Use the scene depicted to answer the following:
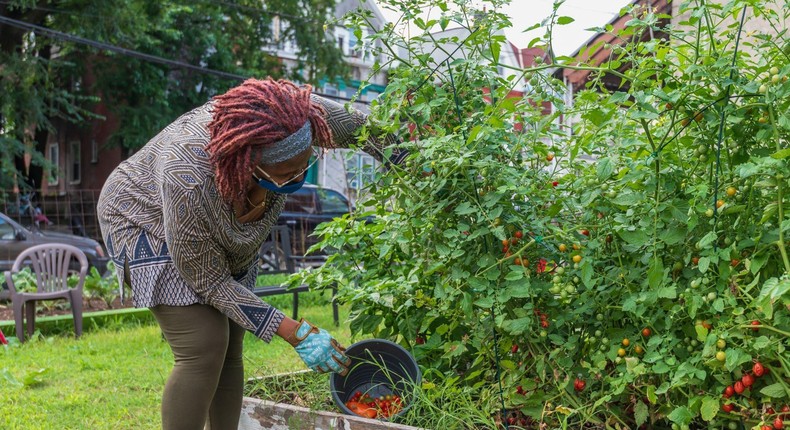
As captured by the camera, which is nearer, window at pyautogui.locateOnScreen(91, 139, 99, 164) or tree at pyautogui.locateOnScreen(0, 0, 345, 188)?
tree at pyautogui.locateOnScreen(0, 0, 345, 188)

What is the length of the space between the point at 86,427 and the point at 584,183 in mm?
2606

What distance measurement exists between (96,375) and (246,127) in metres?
3.14

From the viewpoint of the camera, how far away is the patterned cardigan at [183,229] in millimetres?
2396

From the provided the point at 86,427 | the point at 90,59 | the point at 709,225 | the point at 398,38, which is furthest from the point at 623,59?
the point at 90,59

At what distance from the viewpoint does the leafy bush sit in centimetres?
215

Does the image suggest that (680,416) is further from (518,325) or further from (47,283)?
(47,283)

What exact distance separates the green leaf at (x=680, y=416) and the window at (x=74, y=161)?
1120 inches

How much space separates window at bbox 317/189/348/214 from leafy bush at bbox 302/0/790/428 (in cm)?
1124

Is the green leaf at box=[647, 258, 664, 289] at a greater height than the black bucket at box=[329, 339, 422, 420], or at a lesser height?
greater

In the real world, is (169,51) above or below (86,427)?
above

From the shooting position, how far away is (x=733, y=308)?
2.15 meters

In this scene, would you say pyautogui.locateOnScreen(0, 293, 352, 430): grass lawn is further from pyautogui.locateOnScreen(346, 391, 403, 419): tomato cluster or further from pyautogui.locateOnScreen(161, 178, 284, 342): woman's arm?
pyautogui.locateOnScreen(161, 178, 284, 342): woman's arm

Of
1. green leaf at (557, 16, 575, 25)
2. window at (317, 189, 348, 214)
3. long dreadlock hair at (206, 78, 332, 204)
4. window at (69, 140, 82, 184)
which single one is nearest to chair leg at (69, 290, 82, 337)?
long dreadlock hair at (206, 78, 332, 204)

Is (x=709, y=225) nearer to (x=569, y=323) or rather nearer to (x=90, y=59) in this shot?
(x=569, y=323)
